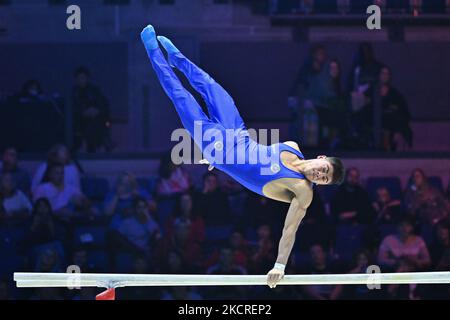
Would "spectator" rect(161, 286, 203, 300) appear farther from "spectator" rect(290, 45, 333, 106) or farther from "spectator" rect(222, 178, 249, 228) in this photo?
"spectator" rect(290, 45, 333, 106)

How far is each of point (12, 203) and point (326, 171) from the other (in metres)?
4.37

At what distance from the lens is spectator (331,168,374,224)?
1150 centimetres

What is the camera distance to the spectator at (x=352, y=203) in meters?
11.5

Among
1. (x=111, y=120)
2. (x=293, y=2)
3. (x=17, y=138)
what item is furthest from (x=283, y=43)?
(x=17, y=138)

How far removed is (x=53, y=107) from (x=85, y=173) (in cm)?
73

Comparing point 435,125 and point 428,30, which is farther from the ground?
point 428,30

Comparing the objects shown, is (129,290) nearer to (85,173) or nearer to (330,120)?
(85,173)

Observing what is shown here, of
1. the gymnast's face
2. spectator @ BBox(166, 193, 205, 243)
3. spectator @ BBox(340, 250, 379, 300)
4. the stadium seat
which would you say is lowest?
spectator @ BBox(340, 250, 379, 300)

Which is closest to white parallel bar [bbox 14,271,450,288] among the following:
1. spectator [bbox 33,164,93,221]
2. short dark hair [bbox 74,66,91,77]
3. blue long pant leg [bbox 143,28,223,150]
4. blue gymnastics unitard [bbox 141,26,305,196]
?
blue gymnastics unitard [bbox 141,26,305,196]

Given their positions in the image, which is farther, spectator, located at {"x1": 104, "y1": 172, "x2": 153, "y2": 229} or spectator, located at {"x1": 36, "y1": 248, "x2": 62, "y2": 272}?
spectator, located at {"x1": 104, "y1": 172, "x2": 153, "y2": 229}

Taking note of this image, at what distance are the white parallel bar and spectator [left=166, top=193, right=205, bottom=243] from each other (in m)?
2.45

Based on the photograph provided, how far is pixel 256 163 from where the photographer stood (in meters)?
8.44

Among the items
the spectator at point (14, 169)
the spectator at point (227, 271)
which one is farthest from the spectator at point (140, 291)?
the spectator at point (14, 169)

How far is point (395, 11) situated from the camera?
1196cm
